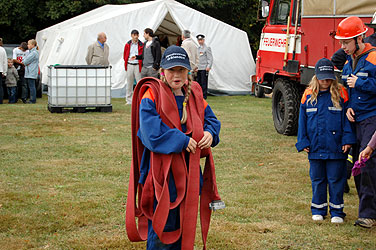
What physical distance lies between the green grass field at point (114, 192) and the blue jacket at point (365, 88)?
113cm

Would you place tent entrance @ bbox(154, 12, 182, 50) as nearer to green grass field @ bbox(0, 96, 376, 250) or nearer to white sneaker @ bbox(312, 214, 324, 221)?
green grass field @ bbox(0, 96, 376, 250)

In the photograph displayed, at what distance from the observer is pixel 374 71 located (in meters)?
5.89

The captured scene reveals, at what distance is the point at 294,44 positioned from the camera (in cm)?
1115

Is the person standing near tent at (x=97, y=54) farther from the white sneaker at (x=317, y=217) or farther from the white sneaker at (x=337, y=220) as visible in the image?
the white sneaker at (x=337, y=220)

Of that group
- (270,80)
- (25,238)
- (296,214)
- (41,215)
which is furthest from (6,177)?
(270,80)

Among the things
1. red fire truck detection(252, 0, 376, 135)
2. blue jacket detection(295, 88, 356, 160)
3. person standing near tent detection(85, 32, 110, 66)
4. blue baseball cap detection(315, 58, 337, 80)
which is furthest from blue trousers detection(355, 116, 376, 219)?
person standing near tent detection(85, 32, 110, 66)

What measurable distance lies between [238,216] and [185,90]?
248cm

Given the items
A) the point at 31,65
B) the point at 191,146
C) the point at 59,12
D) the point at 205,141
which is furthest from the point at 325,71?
the point at 59,12

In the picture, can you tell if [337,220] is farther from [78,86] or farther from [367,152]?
[78,86]

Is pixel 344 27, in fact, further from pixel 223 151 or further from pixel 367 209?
pixel 223 151

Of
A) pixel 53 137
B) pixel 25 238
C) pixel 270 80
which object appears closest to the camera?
pixel 25 238

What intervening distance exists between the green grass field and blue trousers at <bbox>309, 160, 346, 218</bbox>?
0.14 metres

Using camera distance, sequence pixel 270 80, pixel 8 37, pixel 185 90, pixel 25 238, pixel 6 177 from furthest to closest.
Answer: pixel 8 37 → pixel 270 80 → pixel 6 177 → pixel 25 238 → pixel 185 90

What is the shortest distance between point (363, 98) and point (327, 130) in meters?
0.47
